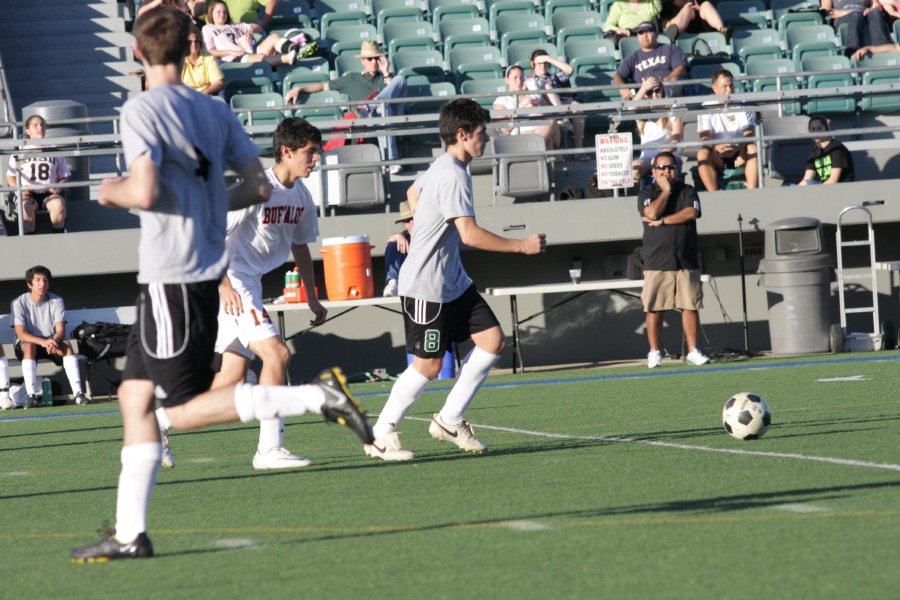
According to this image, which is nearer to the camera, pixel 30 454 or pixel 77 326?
pixel 30 454

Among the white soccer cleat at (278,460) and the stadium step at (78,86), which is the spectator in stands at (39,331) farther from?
the white soccer cleat at (278,460)

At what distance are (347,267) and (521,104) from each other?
3864 mm

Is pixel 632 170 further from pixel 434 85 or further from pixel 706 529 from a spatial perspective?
pixel 706 529

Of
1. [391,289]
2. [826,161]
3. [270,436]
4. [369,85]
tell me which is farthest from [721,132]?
[270,436]

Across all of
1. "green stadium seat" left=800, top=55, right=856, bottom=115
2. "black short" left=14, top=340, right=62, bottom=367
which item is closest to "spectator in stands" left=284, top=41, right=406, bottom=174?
"black short" left=14, top=340, right=62, bottom=367

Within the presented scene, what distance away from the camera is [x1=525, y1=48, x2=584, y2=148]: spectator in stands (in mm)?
17922

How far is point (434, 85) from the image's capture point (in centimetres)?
1881

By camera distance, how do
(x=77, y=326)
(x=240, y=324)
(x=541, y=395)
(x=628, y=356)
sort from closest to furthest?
1. (x=240, y=324)
2. (x=541, y=395)
3. (x=77, y=326)
4. (x=628, y=356)

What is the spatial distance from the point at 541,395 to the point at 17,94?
37.0 ft

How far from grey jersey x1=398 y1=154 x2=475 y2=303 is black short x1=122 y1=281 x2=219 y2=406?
9.56ft

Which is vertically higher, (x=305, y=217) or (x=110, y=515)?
(x=305, y=217)

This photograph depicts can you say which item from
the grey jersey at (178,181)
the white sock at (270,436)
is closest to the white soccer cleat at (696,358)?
the white sock at (270,436)

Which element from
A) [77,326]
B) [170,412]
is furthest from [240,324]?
[77,326]

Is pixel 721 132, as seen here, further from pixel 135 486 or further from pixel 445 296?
pixel 135 486
